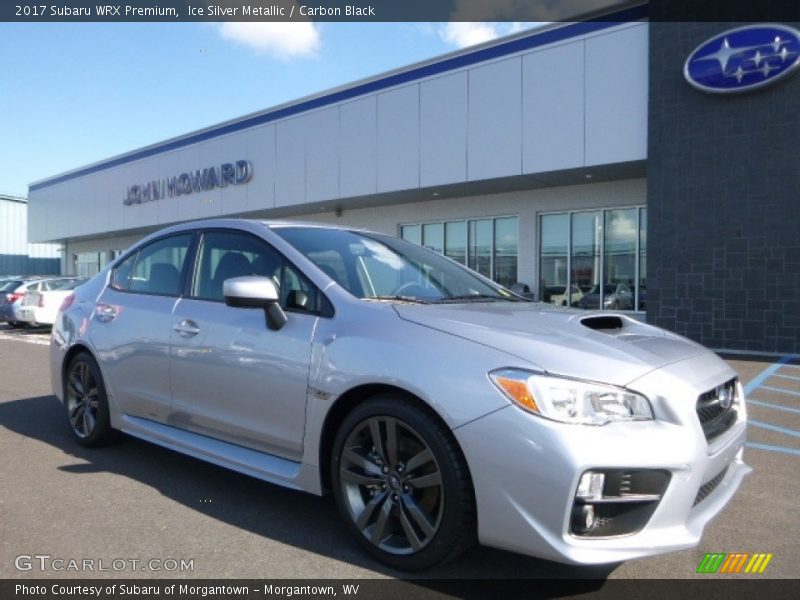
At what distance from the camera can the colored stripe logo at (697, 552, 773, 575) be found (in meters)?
2.91

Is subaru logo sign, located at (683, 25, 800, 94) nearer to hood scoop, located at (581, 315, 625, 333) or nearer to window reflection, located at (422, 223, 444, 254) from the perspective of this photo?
window reflection, located at (422, 223, 444, 254)

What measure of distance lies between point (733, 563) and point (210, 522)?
257 centimetres

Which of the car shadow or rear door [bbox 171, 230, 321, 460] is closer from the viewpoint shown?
the car shadow

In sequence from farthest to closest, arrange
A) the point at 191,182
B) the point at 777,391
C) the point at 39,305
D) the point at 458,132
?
the point at 191,182 → the point at 39,305 → the point at 458,132 → the point at 777,391

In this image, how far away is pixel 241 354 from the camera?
11.3 feet

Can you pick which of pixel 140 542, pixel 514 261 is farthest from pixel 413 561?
pixel 514 261

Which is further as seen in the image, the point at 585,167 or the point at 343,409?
the point at 585,167

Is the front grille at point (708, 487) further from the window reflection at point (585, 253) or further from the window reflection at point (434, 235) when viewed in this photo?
the window reflection at point (434, 235)

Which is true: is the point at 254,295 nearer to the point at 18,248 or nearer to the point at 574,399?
the point at 574,399

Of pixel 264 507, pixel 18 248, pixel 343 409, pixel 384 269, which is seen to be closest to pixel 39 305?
pixel 264 507

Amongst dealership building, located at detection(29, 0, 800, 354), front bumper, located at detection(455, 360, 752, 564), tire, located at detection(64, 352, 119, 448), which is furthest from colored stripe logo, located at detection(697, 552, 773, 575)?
dealership building, located at detection(29, 0, 800, 354)

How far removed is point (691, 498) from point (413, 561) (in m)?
1.16

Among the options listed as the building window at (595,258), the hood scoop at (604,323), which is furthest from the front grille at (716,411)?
the building window at (595,258)

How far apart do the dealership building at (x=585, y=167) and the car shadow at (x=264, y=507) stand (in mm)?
9719
